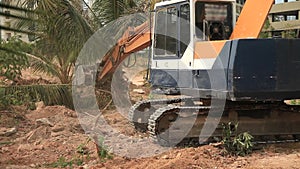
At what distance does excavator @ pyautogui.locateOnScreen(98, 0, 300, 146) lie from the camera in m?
6.16

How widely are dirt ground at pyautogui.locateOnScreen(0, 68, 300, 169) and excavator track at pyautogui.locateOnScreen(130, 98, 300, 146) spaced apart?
0.28 metres

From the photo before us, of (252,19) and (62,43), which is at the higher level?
(252,19)

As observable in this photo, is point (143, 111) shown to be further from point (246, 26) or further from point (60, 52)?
point (60, 52)

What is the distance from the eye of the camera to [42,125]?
8.86 m

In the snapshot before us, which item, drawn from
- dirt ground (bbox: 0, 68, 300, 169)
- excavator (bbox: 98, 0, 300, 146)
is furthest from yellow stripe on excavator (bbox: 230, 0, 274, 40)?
dirt ground (bbox: 0, 68, 300, 169)

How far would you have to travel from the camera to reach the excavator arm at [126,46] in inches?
350

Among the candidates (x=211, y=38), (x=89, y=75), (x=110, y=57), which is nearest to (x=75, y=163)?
(x=211, y=38)

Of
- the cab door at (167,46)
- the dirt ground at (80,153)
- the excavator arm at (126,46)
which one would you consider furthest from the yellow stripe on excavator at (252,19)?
the excavator arm at (126,46)

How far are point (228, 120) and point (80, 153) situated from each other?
256 cm

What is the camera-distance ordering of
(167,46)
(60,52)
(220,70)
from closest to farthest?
(220,70), (167,46), (60,52)

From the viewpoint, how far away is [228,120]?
23.6 ft

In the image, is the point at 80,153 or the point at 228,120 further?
the point at 228,120

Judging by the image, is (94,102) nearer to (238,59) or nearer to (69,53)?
(69,53)

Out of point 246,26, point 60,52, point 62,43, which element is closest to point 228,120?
point 246,26
